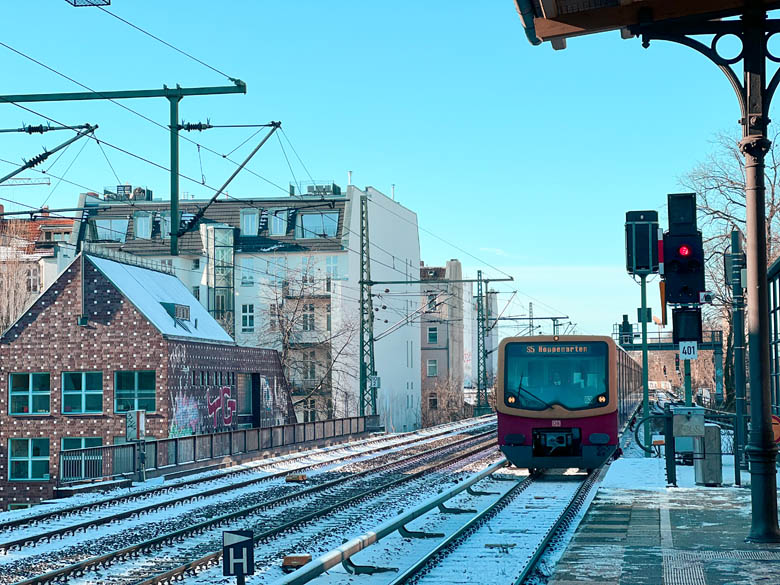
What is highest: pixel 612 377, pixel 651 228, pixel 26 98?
pixel 26 98

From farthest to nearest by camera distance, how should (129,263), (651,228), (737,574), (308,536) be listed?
(129,263), (651,228), (308,536), (737,574)

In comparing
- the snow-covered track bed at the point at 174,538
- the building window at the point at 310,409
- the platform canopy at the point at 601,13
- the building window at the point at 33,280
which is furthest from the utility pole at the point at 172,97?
the building window at the point at 33,280

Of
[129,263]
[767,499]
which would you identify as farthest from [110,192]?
[767,499]

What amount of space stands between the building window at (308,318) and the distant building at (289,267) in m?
0.06

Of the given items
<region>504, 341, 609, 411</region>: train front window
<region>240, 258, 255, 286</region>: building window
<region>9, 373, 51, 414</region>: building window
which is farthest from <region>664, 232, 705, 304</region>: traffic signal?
<region>240, 258, 255, 286</region>: building window

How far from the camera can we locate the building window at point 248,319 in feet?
230

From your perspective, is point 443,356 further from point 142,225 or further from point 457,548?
point 457,548

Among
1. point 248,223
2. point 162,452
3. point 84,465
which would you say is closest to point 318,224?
point 248,223

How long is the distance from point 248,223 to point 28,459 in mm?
34755

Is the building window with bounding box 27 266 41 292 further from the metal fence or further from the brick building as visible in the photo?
the metal fence

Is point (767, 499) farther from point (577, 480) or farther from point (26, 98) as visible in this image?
point (26, 98)

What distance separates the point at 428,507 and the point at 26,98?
44.0 feet

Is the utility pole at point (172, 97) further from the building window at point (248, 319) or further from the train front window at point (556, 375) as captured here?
the building window at point (248, 319)

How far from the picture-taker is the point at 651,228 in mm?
23578
